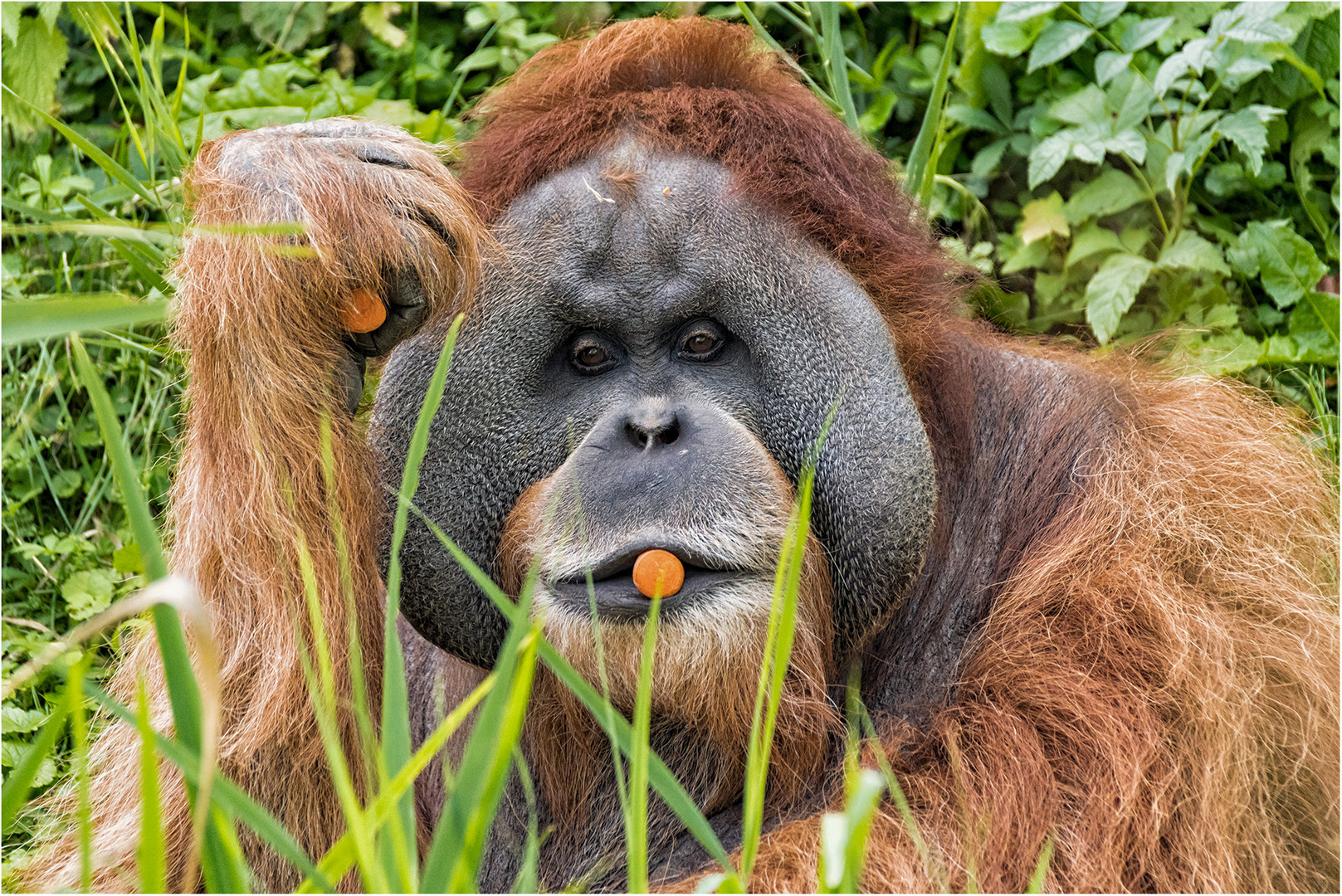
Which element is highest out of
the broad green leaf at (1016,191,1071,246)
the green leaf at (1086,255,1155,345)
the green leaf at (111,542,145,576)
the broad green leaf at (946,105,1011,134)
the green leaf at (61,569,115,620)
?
the broad green leaf at (946,105,1011,134)

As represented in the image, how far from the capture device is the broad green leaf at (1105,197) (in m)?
3.43

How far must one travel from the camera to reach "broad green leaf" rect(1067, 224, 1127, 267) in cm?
342

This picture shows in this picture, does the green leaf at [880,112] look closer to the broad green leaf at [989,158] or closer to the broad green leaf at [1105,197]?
the broad green leaf at [989,158]

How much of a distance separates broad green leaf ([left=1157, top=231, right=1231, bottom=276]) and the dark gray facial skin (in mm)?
1569

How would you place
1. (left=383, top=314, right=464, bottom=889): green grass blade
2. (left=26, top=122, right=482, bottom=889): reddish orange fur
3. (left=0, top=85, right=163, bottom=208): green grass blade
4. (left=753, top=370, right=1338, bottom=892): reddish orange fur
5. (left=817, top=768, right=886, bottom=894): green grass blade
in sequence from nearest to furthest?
(left=817, top=768, right=886, bottom=894): green grass blade → (left=383, top=314, right=464, bottom=889): green grass blade → (left=753, top=370, right=1338, bottom=892): reddish orange fur → (left=26, top=122, right=482, bottom=889): reddish orange fur → (left=0, top=85, right=163, bottom=208): green grass blade

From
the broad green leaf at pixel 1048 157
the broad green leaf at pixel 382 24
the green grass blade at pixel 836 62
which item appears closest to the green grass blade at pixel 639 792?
the green grass blade at pixel 836 62

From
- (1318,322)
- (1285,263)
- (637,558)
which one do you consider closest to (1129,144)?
(1285,263)

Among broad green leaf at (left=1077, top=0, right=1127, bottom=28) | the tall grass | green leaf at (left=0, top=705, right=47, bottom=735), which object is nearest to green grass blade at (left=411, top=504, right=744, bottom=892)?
the tall grass

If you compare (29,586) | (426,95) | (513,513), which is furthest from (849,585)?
(426,95)

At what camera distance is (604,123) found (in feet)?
7.11

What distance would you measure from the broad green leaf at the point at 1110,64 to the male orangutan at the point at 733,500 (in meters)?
1.34

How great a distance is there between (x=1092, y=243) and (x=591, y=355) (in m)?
1.82

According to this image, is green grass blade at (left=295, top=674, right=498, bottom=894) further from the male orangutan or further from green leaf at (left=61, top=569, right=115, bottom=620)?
green leaf at (left=61, top=569, right=115, bottom=620)

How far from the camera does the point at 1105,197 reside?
136 inches
